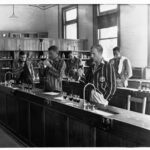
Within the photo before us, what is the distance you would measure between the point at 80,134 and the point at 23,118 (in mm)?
1668

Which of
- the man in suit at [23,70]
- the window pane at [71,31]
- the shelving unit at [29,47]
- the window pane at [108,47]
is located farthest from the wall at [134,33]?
the man in suit at [23,70]

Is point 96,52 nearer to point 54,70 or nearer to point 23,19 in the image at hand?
point 54,70

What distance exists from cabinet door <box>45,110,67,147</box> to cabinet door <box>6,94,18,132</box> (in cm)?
122

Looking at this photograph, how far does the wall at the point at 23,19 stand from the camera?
11.4 m

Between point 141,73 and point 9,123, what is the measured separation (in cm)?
379

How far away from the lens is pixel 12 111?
484 centimetres

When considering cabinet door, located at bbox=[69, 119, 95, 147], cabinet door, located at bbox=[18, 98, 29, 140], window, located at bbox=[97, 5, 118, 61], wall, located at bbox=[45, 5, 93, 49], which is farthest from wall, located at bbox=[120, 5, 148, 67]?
cabinet door, located at bbox=[69, 119, 95, 147]

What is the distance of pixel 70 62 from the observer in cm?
809

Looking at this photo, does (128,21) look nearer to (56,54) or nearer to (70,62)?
(70,62)

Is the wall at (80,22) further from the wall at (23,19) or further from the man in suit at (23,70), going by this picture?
the man in suit at (23,70)

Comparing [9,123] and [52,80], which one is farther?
[9,123]

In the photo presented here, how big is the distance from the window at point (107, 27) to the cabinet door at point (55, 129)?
5.23m

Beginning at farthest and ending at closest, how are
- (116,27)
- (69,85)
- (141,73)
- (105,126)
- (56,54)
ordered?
(116,27), (141,73), (69,85), (56,54), (105,126)

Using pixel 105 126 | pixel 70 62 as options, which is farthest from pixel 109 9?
pixel 105 126
